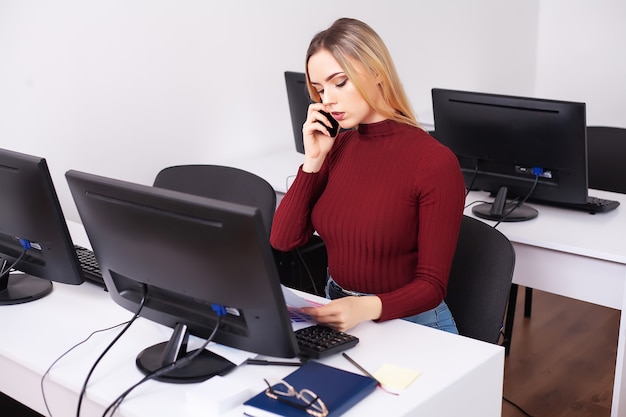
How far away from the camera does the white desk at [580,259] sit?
224cm

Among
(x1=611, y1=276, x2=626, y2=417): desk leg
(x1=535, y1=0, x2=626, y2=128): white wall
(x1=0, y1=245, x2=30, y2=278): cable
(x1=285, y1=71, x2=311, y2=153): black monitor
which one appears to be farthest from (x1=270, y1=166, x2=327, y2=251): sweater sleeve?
(x1=535, y1=0, x2=626, y2=128): white wall

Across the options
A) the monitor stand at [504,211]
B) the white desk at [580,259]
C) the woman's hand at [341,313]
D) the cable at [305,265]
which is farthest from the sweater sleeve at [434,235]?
the cable at [305,265]

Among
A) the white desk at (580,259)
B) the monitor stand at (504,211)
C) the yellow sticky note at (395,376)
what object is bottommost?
the white desk at (580,259)

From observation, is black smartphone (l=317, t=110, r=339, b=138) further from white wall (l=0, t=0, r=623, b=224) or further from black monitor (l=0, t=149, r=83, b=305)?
white wall (l=0, t=0, r=623, b=224)

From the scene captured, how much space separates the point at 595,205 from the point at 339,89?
46.4 inches

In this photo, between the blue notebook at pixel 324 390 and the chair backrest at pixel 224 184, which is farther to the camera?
the chair backrest at pixel 224 184

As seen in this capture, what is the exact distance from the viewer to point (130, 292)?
163cm

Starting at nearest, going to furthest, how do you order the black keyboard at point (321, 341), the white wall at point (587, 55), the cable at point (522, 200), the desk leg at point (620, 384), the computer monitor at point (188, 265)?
the computer monitor at point (188, 265)
the black keyboard at point (321, 341)
the desk leg at point (620, 384)
the cable at point (522, 200)
the white wall at point (587, 55)

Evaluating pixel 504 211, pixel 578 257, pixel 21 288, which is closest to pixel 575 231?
pixel 578 257

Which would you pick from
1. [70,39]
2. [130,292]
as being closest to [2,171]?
[130,292]

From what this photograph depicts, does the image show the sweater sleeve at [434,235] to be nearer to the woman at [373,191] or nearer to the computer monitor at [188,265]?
the woman at [373,191]

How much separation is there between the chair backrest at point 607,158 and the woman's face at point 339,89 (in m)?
1.50

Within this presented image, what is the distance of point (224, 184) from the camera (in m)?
2.56

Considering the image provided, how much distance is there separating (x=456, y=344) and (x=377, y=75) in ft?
2.16
